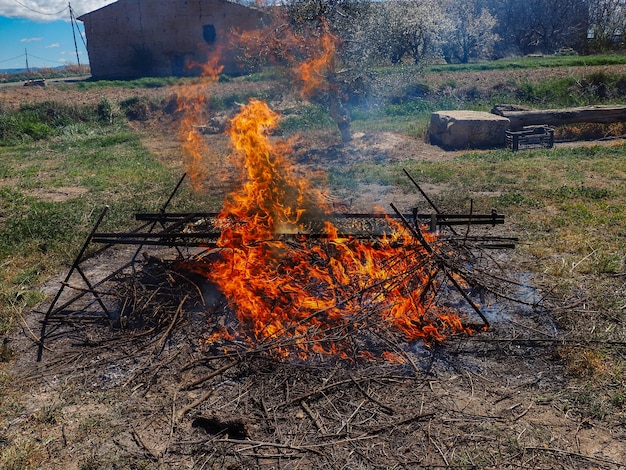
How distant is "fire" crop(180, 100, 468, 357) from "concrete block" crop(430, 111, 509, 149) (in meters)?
11.1

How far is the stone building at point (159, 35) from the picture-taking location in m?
38.8

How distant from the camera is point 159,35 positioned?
39969 mm

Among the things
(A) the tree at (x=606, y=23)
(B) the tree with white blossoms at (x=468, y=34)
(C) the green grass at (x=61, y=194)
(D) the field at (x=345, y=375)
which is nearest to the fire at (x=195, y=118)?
(C) the green grass at (x=61, y=194)

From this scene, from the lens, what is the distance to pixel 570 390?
16.3 feet

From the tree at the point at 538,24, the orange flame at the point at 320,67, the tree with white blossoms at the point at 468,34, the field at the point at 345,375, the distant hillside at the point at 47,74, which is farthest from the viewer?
the tree at the point at 538,24

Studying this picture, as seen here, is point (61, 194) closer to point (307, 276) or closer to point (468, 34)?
point (307, 276)

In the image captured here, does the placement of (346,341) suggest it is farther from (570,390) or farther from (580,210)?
(580,210)

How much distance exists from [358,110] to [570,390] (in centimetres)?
2055

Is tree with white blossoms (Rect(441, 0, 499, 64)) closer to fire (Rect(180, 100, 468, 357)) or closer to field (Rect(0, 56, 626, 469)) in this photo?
field (Rect(0, 56, 626, 469))

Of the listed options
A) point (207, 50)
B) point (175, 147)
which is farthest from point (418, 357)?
point (207, 50)

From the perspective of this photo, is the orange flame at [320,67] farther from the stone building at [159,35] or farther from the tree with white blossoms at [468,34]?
the tree with white blossoms at [468,34]

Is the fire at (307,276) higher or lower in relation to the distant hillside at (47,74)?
lower

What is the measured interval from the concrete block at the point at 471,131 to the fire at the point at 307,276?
1109 cm

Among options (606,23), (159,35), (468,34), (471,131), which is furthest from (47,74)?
(606,23)
